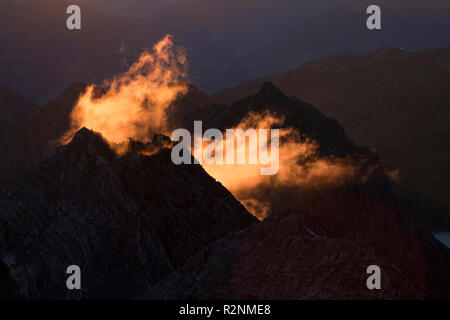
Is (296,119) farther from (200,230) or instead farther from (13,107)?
(13,107)

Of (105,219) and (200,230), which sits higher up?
(105,219)

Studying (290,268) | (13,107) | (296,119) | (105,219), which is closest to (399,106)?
(296,119)

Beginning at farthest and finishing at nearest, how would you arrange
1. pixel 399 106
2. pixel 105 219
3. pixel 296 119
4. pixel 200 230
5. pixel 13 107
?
1. pixel 399 106
2. pixel 13 107
3. pixel 296 119
4. pixel 200 230
5. pixel 105 219

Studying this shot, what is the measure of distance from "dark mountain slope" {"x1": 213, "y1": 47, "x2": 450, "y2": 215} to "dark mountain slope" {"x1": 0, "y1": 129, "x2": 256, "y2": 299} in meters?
76.4

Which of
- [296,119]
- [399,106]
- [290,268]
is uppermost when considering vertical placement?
[399,106]

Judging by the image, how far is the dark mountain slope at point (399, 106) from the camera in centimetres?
10775

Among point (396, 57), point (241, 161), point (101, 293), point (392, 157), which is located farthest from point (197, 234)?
point (396, 57)

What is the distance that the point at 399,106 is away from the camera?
144625 mm

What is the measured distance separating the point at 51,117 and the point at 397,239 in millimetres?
51875

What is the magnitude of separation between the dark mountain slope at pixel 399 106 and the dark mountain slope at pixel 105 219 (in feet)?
251

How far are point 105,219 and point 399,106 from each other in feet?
451

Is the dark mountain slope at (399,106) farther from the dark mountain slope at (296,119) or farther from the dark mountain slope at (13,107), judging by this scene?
the dark mountain slope at (13,107)

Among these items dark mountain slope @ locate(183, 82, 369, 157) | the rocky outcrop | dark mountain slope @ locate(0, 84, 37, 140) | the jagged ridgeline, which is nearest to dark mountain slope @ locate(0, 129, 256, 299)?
the jagged ridgeline
